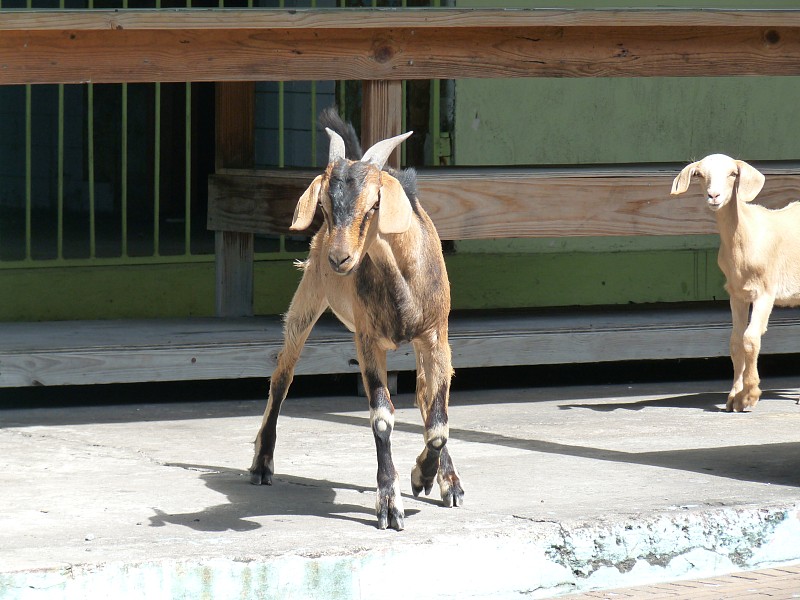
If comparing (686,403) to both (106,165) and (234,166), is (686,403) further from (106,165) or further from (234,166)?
(106,165)

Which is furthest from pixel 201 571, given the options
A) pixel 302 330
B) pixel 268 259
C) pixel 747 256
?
pixel 268 259

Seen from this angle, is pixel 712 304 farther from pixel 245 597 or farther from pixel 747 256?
pixel 245 597

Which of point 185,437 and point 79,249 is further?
point 79,249

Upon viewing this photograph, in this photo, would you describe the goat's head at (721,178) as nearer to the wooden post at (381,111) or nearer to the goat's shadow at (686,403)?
the goat's shadow at (686,403)

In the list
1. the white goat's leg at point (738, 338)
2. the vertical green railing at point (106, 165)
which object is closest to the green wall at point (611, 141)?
the white goat's leg at point (738, 338)

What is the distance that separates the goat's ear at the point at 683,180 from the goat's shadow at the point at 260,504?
2.64 meters

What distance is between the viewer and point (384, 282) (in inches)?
204

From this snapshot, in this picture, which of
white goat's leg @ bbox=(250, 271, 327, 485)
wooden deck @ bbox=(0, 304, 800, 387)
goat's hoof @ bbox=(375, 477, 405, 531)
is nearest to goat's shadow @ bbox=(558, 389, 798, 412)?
wooden deck @ bbox=(0, 304, 800, 387)

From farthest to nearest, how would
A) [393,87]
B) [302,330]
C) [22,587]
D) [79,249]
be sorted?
[79,249] → [393,87] → [302,330] → [22,587]

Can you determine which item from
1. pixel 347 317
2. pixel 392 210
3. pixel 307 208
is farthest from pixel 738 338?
pixel 307 208

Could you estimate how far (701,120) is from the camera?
10523 millimetres

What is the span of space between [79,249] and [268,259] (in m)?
2.62

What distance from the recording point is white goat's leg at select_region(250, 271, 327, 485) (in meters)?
5.96

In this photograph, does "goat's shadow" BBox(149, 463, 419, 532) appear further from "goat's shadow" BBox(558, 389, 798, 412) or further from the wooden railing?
"goat's shadow" BBox(558, 389, 798, 412)
